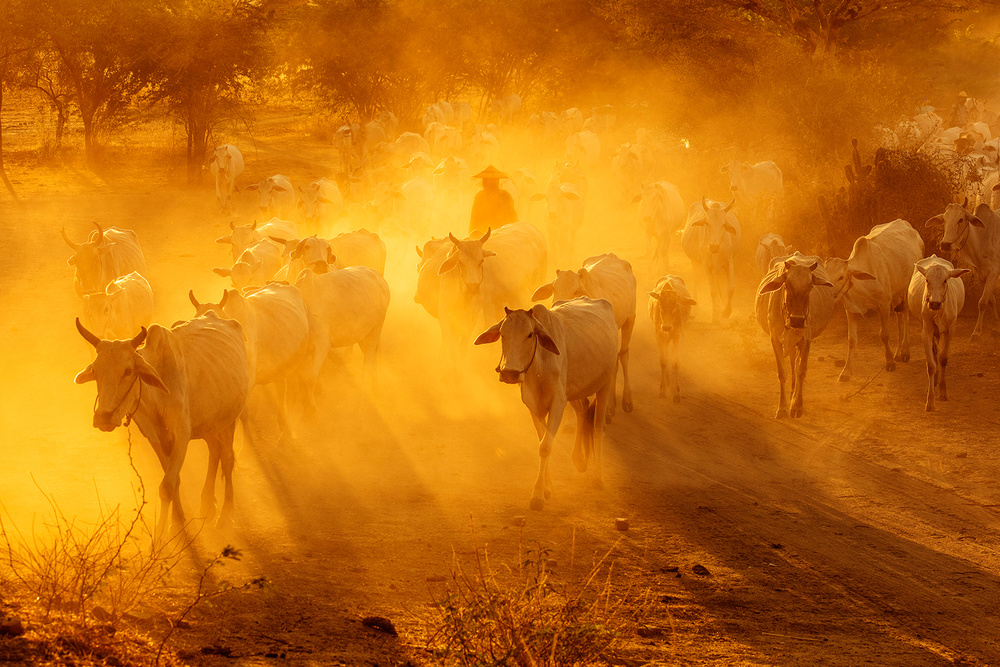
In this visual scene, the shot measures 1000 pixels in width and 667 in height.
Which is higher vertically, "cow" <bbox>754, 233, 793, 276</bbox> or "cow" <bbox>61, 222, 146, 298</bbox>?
"cow" <bbox>754, 233, 793, 276</bbox>

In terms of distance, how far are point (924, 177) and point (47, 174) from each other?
20.4 meters

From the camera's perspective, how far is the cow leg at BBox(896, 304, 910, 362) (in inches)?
539

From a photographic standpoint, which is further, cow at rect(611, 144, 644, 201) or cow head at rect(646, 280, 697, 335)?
cow at rect(611, 144, 644, 201)

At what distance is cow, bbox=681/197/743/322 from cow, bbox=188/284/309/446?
760 cm

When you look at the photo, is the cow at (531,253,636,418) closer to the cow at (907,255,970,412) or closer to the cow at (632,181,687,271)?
the cow at (907,255,970,412)

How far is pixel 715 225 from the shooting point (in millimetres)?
Result: 15875

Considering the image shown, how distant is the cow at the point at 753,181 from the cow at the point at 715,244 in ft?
15.3

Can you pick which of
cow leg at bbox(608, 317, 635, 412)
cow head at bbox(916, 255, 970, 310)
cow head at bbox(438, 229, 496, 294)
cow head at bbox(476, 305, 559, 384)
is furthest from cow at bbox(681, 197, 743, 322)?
cow head at bbox(476, 305, 559, 384)

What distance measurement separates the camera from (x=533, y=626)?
526cm

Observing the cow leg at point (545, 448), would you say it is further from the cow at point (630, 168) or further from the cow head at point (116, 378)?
the cow at point (630, 168)

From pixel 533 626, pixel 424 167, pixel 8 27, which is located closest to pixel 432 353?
pixel 533 626

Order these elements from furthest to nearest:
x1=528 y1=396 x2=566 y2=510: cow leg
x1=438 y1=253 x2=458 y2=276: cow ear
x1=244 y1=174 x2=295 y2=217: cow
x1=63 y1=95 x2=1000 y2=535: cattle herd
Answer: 1. x1=244 y1=174 x2=295 y2=217: cow
2. x1=438 y1=253 x2=458 y2=276: cow ear
3. x1=528 y1=396 x2=566 y2=510: cow leg
4. x1=63 y1=95 x2=1000 y2=535: cattle herd

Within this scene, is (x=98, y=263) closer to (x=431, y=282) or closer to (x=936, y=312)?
(x=431, y=282)

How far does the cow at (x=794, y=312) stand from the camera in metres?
11.5
